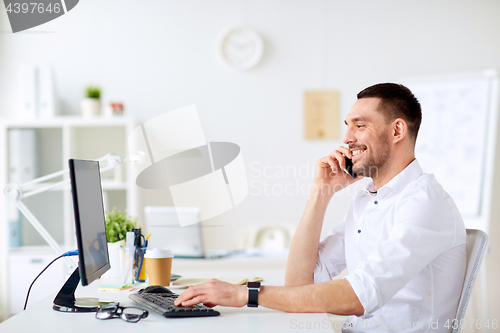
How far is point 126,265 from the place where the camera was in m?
1.66

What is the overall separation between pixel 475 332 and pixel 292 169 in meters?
1.69

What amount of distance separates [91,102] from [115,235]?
1852 millimetres

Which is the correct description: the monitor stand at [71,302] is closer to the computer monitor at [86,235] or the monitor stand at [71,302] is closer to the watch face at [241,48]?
the computer monitor at [86,235]

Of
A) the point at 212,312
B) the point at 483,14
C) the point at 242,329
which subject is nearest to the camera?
the point at 242,329

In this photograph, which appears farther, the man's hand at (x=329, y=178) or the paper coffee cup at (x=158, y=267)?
the man's hand at (x=329, y=178)

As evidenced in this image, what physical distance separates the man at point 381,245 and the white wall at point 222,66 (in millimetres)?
1877

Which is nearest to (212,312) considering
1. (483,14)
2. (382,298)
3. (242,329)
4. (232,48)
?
(242,329)

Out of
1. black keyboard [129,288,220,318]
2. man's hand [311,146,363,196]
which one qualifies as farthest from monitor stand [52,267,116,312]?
man's hand [311,146,363,196]

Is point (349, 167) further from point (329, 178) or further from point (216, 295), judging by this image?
point (216, 295)

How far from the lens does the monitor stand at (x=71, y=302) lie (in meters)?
1.23

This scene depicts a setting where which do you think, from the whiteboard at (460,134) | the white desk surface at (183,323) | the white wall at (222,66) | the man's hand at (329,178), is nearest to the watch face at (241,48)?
the white wall at (222,66)

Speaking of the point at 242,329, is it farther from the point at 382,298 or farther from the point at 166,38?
the point at 166,38

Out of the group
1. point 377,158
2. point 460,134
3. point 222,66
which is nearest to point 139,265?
point 377,158

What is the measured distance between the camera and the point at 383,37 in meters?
3.54
